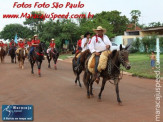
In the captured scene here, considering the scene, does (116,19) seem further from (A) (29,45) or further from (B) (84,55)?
(B) (84,55)

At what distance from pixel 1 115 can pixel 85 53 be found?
14.9ft

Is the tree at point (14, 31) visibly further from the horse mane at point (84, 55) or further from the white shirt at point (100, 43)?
the white shirt at point (100, 43)

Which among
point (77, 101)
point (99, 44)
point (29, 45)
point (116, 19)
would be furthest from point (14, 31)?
point (77, 101)

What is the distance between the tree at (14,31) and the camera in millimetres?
72438

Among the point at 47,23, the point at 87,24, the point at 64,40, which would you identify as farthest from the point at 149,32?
the point at 47,23

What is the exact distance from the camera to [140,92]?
10281mm

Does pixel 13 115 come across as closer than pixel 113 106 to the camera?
Yes

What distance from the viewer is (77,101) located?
29.3 ft

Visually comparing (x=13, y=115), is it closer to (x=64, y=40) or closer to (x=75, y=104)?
(x=75, y=104)

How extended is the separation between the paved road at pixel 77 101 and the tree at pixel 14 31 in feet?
201

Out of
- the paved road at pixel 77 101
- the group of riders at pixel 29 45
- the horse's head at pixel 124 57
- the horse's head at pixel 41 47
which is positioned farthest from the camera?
the group of riders at pixel 29 45

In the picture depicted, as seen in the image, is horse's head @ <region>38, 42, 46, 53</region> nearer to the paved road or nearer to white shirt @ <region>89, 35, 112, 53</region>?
the paved road

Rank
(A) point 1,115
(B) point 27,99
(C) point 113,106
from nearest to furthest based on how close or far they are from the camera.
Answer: (A) point 1,115 < (C) point 113,106 < (B) point 27,99

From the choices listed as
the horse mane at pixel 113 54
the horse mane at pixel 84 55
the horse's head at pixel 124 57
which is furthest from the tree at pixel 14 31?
Answer: the horse's head at pixel 124 57
